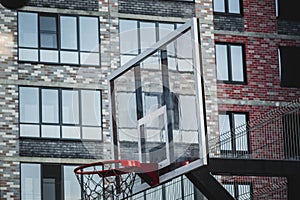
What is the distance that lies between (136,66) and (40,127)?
22.3 feet

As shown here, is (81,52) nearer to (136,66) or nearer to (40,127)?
(40,127)

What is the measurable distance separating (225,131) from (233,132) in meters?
0.29

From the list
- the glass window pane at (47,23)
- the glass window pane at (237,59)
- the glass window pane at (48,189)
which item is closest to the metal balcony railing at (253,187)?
the glass window pane at (237,59)

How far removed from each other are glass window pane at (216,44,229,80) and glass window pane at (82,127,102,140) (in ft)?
9.98

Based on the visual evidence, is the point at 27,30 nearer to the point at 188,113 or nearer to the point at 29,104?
the point at 29,104

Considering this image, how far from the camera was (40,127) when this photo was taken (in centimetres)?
2066

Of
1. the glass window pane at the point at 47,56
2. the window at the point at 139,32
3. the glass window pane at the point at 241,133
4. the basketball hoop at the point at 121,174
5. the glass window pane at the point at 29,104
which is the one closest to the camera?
the basketball hoop at the point at 121,174

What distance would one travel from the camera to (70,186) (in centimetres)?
2073

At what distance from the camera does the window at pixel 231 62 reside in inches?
874

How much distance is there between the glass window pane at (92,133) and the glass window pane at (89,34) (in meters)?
1.66

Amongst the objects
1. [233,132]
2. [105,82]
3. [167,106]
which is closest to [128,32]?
[105,82]

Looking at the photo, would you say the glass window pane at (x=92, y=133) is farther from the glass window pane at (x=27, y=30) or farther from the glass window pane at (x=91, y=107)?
the glass window pane at (x=27, y=30)

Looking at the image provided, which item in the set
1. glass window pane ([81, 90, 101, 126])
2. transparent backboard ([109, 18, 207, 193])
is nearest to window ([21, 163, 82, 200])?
glass window pane ([81, 90, 101, 126])

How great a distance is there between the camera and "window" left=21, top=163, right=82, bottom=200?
20.4m
